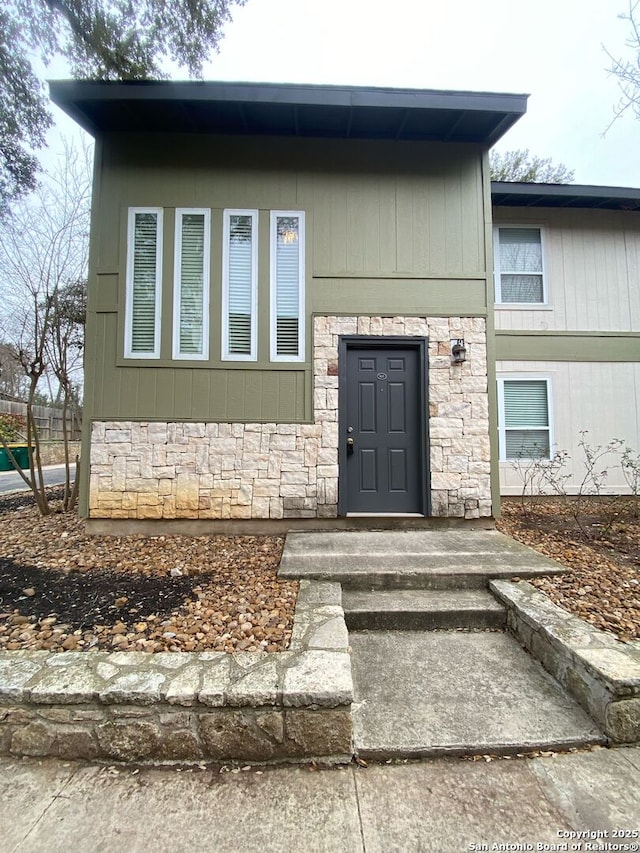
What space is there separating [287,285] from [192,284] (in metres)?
1.07

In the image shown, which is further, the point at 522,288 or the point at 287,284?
the point at 522,288

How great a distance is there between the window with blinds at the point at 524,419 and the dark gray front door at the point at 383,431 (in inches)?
105

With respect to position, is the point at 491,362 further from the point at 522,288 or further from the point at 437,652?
the point at 437,652

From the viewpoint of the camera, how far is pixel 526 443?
21.2ft

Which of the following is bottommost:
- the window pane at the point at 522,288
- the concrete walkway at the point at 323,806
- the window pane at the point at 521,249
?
the concrete walkway at the point at 323,806

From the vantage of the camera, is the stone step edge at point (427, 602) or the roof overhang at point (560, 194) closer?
the stone step edge at point (427, 602)

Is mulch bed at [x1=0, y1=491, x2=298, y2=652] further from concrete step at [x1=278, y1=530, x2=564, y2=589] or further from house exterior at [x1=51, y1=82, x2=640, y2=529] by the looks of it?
house exterior at [x1=51, y1=82, x2=640, y2=529]

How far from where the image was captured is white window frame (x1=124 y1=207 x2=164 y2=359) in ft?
14.6

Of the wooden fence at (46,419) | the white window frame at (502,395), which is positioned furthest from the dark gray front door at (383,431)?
the wooden fence at (46,419)

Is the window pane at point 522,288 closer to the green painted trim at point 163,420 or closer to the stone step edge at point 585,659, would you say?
the green painted trim at point 163,420

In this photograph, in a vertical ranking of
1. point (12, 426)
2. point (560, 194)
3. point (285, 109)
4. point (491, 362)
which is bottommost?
point (12, 426)

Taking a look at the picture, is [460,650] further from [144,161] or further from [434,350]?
[144,161]

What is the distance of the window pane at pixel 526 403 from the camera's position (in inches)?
255

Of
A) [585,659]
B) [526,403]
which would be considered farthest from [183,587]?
[526,403]
